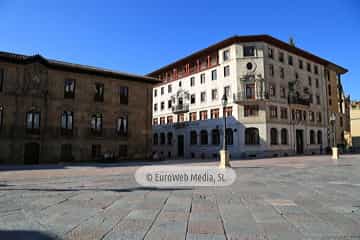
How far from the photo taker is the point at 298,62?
4009cm

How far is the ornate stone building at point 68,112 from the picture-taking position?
74.2 feet

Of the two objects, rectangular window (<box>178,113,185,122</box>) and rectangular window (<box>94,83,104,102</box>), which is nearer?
rectangular window (<box>94,83,104,102</box>)

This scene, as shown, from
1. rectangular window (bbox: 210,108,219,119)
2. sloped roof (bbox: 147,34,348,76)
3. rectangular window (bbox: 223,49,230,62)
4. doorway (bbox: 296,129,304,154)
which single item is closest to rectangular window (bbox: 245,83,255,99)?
rectangular window (bbox: 210,108,219,119)

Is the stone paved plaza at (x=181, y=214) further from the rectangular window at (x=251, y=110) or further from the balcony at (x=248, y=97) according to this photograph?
the balcony at (x=248, y=97)

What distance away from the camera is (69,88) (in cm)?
2548

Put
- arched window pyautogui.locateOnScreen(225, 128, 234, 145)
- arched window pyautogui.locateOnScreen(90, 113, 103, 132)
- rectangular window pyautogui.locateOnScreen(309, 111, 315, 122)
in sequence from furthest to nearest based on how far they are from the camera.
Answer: rectangular window pyautogui.locateOnScreen(309, 111, 315, 122), arched window pyautogui.locateOnScreen(225, 128, 234, 145), arched window pyautogui.locateOnScreen(90, 113, 103, 132)

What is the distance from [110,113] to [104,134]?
2.46m

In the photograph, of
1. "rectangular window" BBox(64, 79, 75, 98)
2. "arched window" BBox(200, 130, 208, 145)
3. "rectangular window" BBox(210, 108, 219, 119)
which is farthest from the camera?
"arched window" BBox(200, 130, 208, 145)

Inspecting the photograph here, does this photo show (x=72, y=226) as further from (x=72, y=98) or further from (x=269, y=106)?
(x=269, y=106)

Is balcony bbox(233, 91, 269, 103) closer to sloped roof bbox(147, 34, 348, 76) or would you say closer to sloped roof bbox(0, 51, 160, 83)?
sloped roof bbox(147, 34, 348, 76)

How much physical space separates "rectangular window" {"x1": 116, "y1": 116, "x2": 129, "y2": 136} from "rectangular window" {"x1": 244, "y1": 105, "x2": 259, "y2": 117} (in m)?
16.7

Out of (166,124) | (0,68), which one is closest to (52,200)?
(0,68)

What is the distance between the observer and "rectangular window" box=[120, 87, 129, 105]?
28233mm

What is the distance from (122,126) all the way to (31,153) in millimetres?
9261
